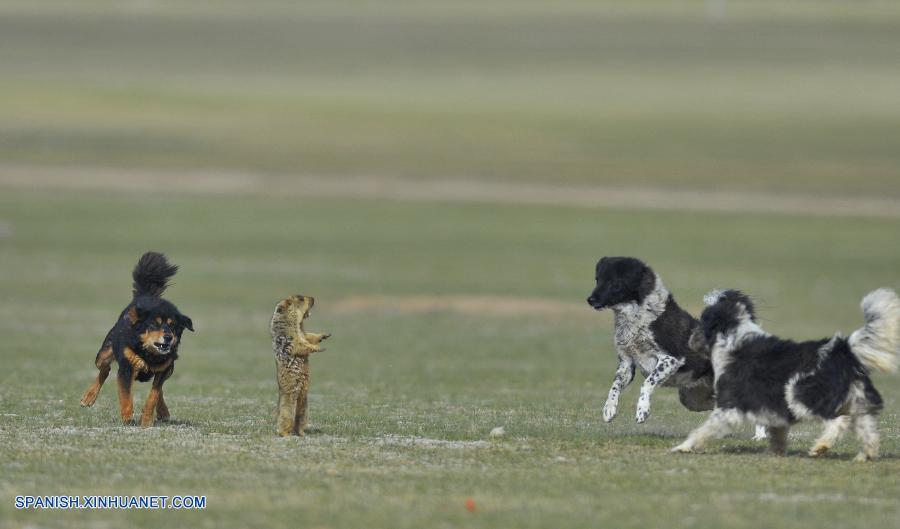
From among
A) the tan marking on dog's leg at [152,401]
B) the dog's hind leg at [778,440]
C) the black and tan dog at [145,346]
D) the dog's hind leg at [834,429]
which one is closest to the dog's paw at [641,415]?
the dog's hind leg at [778,440]

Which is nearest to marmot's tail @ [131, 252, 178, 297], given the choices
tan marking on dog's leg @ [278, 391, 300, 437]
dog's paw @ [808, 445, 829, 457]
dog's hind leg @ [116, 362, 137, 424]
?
dog's hind leg @ [116, 362, 137, 424]

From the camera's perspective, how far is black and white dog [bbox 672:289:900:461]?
1262cm

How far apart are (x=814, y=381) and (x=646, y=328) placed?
2625 mm

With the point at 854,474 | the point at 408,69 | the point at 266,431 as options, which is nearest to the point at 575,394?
the point at 266,431

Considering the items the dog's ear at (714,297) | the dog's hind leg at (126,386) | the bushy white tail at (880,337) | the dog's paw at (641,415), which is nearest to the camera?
the bushy white tail at (880,337)

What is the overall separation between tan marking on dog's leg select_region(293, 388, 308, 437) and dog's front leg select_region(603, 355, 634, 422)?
3.21 m

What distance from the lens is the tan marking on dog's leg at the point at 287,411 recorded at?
13789 millimetres

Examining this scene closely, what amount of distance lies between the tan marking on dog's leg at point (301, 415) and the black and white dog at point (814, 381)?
12.0 ft

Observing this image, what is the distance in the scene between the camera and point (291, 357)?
13.8 metres

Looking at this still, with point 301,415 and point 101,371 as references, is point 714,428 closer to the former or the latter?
point 301,415

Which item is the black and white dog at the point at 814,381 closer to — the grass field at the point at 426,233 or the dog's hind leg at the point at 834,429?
the dog's hind leg at the point at 834,429

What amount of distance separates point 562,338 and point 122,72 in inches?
3202

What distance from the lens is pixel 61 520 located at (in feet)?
32.5

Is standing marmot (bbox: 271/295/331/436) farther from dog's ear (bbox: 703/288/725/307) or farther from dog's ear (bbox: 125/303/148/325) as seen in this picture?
dog's ear (bbox: 703/288/725/307)
